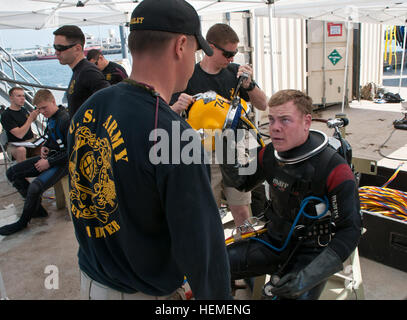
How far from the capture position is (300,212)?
6.41 feet

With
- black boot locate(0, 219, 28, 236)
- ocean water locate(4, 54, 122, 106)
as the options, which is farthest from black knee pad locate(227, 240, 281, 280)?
ocean water locate(4, 54, 122, 106)

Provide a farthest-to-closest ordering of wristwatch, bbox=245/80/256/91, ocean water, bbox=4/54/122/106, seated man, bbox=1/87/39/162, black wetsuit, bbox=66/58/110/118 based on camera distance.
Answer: ocean water, bbox=4/54/122/106, seated man, bbox=1/87/39/162, black wetsuit, bbox=66/58/110/118, wristwatch, bbox=245/80/256/91

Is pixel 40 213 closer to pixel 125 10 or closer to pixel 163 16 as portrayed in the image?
pixel 163 16

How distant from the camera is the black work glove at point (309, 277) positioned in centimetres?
172

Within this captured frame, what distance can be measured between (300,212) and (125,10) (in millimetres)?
6620

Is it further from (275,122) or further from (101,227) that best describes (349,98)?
(101,227)

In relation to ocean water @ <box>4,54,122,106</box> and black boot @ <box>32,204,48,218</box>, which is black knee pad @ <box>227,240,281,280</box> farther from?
ocean water @ <box>4,54,122,106</box>

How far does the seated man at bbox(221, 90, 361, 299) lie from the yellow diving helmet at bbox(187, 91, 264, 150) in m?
0.30

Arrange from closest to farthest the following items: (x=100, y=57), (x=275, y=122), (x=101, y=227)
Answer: (x=101, y=227) → (x=275, y=122) → (x=100, y=57)

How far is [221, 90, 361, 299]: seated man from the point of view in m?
1.80

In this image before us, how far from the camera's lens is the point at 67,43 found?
3338mm

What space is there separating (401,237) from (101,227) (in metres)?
2.70

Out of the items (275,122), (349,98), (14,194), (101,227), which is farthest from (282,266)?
(349,98)
